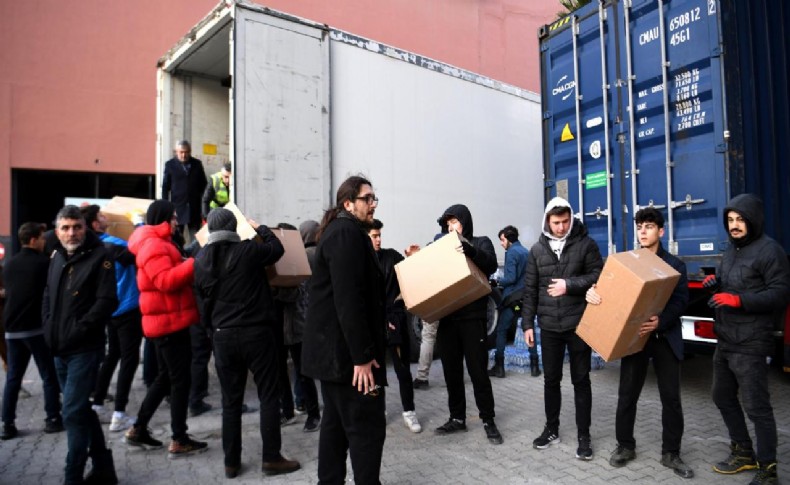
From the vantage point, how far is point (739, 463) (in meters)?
3.46

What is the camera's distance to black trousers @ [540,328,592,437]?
148 inches

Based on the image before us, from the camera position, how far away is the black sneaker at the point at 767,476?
10.5ft

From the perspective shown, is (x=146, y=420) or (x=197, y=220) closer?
(x=146, y=420)

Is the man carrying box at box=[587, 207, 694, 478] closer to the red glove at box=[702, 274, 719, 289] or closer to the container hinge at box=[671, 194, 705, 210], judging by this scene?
the red glove at box=[702, 274, 719, 289]

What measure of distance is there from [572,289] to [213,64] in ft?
17.4

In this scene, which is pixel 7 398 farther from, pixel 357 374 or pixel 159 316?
pixel 357 374

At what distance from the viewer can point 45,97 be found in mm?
10258

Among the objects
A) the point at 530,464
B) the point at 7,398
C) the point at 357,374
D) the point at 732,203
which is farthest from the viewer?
the point at 7,398

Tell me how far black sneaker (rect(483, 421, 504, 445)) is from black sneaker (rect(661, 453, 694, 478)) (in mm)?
1104

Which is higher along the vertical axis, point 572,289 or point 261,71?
point 261,71

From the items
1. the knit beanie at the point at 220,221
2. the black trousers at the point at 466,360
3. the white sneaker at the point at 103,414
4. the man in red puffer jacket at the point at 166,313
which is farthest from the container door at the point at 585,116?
the white sneaker at the point at 103,414

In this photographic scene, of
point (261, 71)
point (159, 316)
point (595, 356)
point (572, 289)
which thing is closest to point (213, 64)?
point (261, 71)

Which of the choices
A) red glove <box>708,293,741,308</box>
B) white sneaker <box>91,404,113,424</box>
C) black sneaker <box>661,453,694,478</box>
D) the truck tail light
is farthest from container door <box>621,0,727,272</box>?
white sneaker <box>91,404,113,424</box>

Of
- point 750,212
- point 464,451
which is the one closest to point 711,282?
point 750,212
